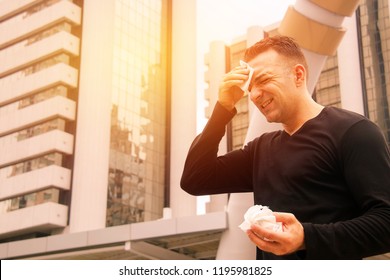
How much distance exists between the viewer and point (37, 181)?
50000 millimetres

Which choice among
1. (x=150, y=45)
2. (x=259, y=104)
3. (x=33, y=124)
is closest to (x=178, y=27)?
(x=150, y=45)

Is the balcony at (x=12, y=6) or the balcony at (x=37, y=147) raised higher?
the balcony at (x=12, y=6)

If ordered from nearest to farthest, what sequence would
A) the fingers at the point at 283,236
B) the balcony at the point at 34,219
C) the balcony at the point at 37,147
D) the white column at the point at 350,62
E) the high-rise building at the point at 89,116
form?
the fingers at the point at 283,236, the balcony at the point at 34,219, the balcony at the point at 37,147, the high-rise building at the point at 89,116, the white column at the point at 350,62

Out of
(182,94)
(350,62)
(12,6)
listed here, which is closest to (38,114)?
(12,6)

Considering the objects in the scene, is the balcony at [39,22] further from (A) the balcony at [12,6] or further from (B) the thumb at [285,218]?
(B) the thumb at [285,218]

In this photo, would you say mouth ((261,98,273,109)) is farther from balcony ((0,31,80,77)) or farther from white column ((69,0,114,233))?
balcony ((0,31,80,77))

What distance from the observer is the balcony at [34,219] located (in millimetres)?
48469

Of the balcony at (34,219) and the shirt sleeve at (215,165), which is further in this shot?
the balcony at (34,219)

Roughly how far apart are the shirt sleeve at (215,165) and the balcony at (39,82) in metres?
50.7

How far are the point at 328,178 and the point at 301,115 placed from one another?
261mm

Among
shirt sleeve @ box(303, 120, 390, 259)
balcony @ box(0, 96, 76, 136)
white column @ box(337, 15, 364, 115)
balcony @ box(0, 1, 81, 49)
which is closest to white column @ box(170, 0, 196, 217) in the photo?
balcony @ box(0, 1, 81, 49)

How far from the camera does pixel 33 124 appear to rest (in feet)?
174

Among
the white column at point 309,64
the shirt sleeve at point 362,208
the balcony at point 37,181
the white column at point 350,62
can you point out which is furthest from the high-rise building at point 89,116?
the shirt sleeve at point 362,208
